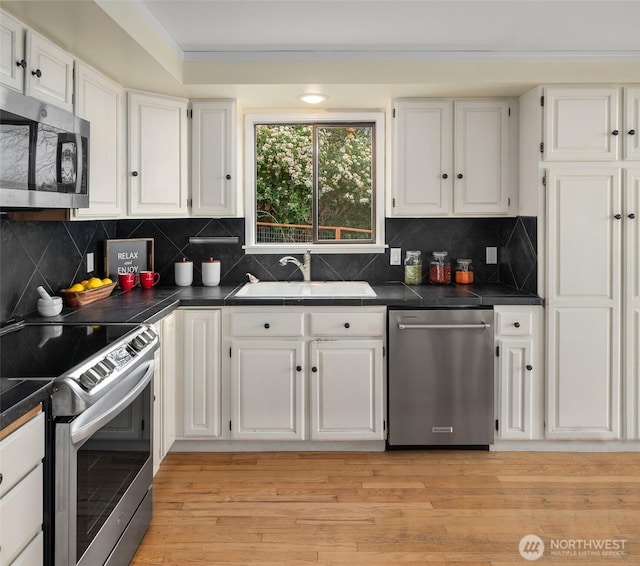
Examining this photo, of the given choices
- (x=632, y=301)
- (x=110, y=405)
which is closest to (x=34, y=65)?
(x=110, y=405)

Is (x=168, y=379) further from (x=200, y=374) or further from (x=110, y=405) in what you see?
(x=110, y=405)

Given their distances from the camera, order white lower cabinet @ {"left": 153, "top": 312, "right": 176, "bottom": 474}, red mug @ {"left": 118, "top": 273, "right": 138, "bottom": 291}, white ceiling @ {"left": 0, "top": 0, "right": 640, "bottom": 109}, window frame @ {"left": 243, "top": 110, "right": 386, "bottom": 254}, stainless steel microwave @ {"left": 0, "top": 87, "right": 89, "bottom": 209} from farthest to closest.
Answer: window frame @ {"left": 243, "top": 110, "right": 386, "bottom": 254}
red mug @ {"left": 118, "top": 273, "right": 138, "bottom": 291}
white lower cabinet @ {"left": 153, "top": 312, "right": 176, "bottom": 474}
white ceiling @ {"left": 0, "top": 0, "right": 640, "bottom": 109}
stainless steel microwave @ {"left": 0, "top": 87, "right": 89, "bottom": 209}

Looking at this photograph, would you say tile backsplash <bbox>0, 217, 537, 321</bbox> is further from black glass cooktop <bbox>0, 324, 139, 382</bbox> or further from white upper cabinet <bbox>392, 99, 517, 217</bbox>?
black glass cooktop <bbox>0, 324, 139, 382</bbox>

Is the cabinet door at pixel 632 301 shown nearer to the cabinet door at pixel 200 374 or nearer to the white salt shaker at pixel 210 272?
the cabinet door at pixel 200 374

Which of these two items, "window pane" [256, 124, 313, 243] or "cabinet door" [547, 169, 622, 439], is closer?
"cabinet door" [547, 169, 622, 439]

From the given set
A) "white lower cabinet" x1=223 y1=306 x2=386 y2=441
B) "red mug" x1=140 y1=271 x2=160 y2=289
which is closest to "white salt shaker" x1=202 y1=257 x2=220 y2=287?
"red mug" x1=140 y1=271 x2=160 y2=289

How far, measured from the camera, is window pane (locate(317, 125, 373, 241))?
392cm

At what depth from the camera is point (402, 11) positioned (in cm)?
259

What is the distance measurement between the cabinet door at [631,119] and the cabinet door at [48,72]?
2.91 meters

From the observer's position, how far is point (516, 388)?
10.7ft

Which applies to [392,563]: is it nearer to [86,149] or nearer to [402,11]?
[86,149]

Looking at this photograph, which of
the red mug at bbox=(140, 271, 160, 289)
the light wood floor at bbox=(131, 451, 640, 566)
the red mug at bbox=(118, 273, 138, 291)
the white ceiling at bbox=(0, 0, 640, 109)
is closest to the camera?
the light wood floor at bbox=(131, 451, 640, 566)

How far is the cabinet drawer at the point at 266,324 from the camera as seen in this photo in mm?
3223

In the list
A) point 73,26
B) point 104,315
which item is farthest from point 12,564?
point 73,26
